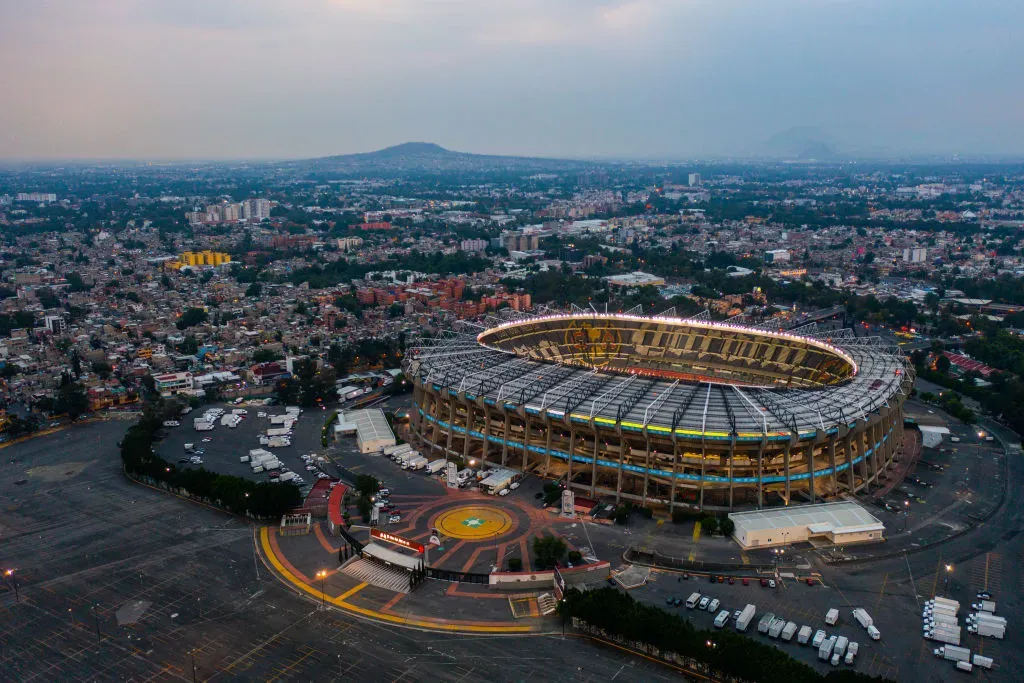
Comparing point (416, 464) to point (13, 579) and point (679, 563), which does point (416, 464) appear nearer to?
point (679, 563)

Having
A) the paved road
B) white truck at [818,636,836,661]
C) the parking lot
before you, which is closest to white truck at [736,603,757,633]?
white truck at [818,636,836,661]

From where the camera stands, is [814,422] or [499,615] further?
[814,422]

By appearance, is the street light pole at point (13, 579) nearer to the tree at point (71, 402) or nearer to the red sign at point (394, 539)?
the red sign at point (394, 539)

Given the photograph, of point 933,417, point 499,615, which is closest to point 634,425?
point 499,615

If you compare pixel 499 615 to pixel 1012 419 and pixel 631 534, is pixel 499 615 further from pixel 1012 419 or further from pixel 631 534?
pixel 1012 419

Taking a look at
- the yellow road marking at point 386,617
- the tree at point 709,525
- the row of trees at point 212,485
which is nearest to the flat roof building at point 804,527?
the tree at point 709,525

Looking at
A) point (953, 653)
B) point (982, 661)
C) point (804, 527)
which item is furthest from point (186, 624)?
point (982, 661)
